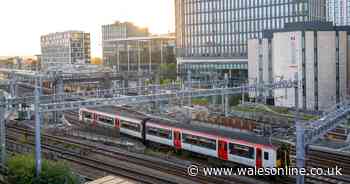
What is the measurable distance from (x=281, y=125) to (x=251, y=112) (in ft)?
20.5

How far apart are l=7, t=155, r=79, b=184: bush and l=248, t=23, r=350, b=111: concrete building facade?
101 feet

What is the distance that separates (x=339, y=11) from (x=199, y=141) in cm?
10600

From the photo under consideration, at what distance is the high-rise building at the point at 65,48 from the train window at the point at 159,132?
223 feet

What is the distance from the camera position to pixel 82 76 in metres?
48.1

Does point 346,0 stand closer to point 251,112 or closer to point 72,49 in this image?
point 72,49

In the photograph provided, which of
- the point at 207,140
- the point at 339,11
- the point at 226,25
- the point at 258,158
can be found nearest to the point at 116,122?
the point at 207,140

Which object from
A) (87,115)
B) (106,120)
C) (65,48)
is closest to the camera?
(106,120)

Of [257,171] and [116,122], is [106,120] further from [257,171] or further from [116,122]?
[257,171]

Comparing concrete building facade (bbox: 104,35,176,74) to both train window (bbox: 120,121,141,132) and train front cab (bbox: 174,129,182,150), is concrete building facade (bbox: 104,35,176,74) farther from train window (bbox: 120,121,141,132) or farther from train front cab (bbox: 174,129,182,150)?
train front cab (bbox: 174,129,182,150)

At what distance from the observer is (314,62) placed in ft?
144

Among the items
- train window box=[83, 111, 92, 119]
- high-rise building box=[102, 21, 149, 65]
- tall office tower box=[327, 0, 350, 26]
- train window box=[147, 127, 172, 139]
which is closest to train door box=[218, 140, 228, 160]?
train window box=[147, 127, 172, 139]

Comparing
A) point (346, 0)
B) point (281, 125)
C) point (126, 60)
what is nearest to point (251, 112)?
point (281, 125)

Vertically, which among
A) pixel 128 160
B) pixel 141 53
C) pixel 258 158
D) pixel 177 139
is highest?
pixel 141 53

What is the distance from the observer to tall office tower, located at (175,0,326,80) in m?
68.8
